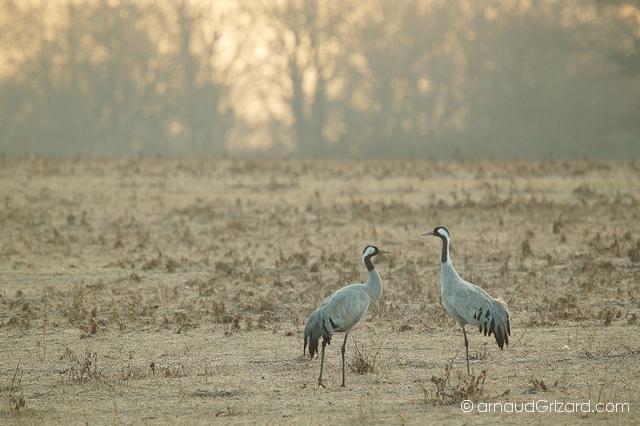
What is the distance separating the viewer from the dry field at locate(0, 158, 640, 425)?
8078 millimetres

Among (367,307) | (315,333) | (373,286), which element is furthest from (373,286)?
(315,333)

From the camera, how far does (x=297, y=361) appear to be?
9.35m

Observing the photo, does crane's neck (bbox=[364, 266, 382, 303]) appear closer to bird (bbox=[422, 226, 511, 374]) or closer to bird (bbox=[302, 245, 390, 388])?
bird (bbox=[302, 245, 390, 388])

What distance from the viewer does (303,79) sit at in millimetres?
47906

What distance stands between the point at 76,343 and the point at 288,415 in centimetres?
390

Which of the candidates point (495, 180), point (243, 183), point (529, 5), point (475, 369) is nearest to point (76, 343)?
point (475, 369)

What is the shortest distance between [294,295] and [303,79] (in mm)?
36580

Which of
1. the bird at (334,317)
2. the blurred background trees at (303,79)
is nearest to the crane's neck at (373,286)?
the bird at (334,317)

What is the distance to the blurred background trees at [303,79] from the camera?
42.0 meters

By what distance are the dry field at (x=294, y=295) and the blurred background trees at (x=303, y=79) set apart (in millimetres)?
18059

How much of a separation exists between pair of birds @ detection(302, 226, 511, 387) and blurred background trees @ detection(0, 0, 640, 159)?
3313 centimetres

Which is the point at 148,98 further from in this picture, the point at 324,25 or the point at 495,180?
the point at 495,180

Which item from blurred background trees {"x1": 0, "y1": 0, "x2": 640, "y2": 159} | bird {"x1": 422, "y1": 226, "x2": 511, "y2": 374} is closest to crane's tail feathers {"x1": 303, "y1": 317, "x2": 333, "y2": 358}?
bird {"x1": 422, "y1": 226, "x2": 511, "y2": 374}

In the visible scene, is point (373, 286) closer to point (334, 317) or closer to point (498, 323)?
point (334, 317)
